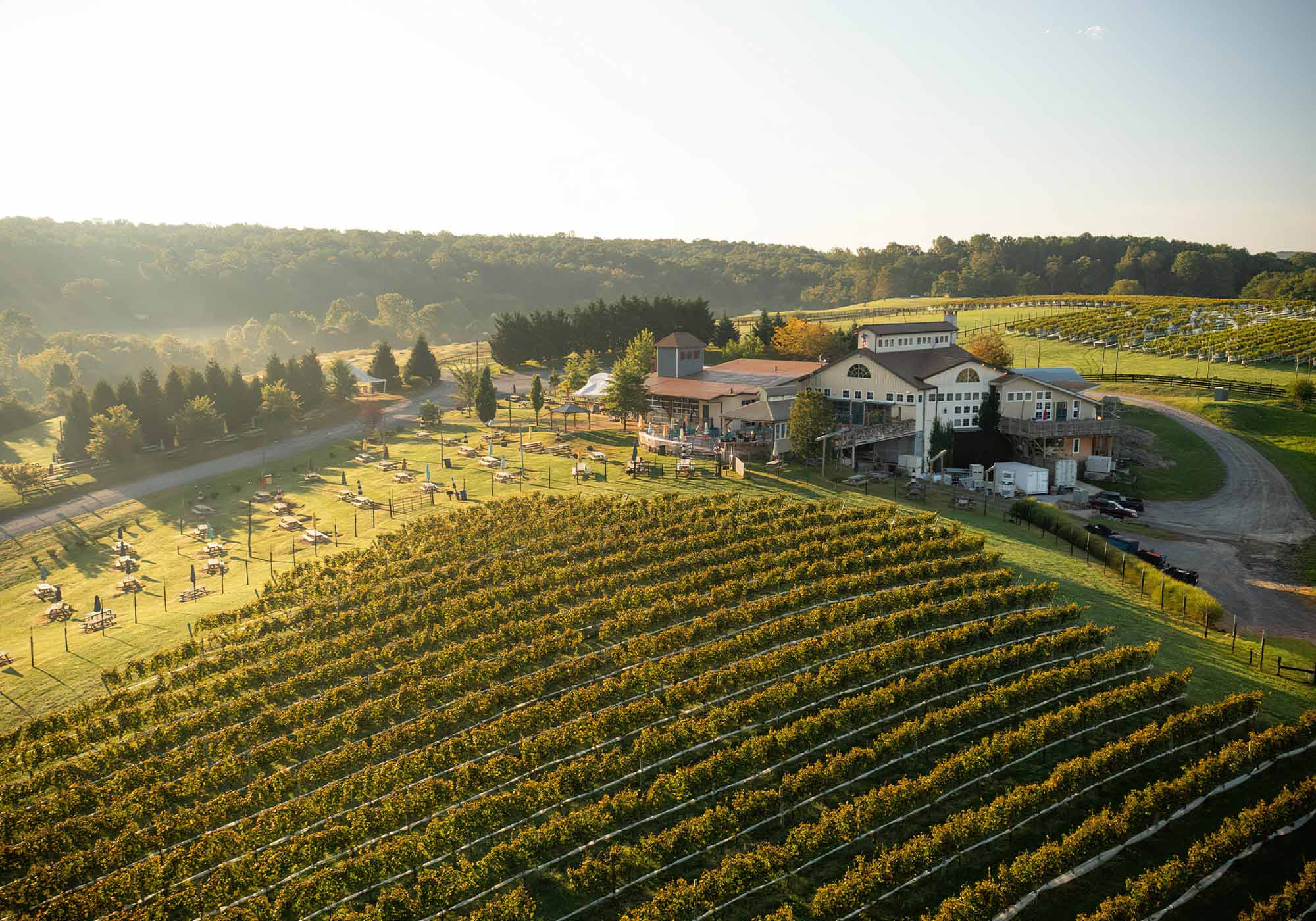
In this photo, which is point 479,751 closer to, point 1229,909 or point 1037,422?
point 1229,909

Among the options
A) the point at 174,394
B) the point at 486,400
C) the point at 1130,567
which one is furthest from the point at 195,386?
the point at 1130,567

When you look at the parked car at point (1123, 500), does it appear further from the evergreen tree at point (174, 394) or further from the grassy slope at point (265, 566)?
the evergreen tree at point (174, 394)

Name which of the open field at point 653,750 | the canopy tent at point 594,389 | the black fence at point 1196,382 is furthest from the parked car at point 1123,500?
the canopy tent at point 594,389

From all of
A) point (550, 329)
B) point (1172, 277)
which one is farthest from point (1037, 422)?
point (1172, 277)

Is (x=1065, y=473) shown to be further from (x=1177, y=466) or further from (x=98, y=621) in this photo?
(x=98, y=621)

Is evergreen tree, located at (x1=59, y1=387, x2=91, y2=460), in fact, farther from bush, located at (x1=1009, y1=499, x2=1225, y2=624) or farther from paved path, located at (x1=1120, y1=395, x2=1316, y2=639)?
paved path, located at (x1=1120, y1=395, x2=1316, y2=639)

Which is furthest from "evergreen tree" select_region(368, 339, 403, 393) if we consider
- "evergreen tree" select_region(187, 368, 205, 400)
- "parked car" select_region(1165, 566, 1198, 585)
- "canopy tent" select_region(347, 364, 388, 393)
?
"parked car" select_region(1165, 566, 1198, 585)
